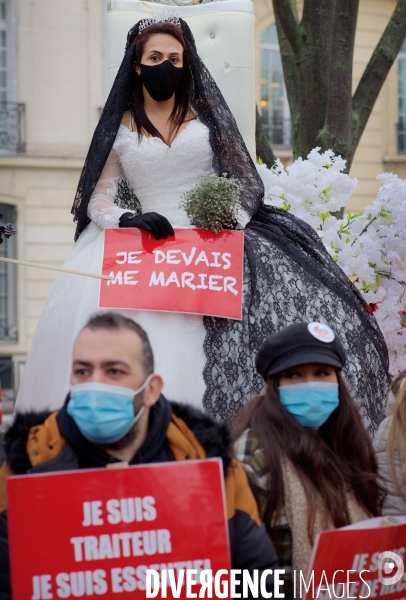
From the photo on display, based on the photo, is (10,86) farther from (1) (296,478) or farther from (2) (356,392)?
(1) (296,478)

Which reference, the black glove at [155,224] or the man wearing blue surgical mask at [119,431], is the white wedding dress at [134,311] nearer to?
the black glove at [155,224]

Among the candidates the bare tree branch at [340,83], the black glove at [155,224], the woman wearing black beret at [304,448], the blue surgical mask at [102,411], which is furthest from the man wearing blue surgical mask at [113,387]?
the bare tree branch at [340,83]

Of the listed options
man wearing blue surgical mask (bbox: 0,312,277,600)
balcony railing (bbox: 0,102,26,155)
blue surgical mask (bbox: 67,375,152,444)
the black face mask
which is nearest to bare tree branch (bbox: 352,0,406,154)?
the black face mask

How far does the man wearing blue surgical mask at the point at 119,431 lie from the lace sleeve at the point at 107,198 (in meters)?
1.62

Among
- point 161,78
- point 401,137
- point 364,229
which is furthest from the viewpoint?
point 401,137

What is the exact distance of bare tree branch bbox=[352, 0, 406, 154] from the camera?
6.82 m

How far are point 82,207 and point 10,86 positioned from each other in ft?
42.5

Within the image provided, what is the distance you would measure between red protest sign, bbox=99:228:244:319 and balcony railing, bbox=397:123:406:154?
14666 millimetres

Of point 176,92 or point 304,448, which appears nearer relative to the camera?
point 304,448

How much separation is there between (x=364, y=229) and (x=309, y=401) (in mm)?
2660

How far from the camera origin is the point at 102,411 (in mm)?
2270

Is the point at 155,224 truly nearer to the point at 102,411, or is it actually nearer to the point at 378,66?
the point at 102,411

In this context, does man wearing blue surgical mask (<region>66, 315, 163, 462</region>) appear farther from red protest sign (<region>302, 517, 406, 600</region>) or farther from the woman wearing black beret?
red protest sign (<region>302, 517, 406, 600</region>)

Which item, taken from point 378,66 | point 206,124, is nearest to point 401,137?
point 378,66
